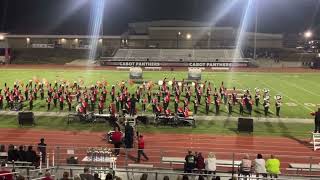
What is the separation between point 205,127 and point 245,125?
203cm

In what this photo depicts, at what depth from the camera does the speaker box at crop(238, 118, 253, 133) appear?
2006cm

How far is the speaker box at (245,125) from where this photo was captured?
790 inches

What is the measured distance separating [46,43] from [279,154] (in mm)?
62654

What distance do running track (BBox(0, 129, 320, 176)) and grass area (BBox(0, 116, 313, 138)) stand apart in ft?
2.49

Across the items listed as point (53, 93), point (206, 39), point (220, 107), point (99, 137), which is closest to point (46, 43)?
point (206, 39)

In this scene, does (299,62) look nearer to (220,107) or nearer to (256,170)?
(220,107)

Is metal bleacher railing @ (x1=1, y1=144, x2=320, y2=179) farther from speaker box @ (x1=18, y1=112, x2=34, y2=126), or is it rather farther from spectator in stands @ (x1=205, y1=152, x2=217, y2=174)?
speaker box @ (x1=18, y1=112, x2=34, y2=126)

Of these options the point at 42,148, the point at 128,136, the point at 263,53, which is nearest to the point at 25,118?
the point at 128,136

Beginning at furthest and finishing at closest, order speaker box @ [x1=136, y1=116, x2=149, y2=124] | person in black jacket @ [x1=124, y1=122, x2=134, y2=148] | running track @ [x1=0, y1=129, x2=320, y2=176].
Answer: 1. speaker box @ [x1=136, y1=116, x2=149, y2=124]
2. running track @ [x1=0, y1=129, x2=320, y2=176]
3. person in black jacket @ [x1=124, y1=122, x2=134, y2=148]

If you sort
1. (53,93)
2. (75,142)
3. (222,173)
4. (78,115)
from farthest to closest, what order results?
(53,93) → (78,115) → (75,142) → (222,173)

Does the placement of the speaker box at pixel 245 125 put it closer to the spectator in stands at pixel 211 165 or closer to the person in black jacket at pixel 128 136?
the person in black jacket at pixel 128 136

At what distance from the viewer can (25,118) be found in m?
21.4

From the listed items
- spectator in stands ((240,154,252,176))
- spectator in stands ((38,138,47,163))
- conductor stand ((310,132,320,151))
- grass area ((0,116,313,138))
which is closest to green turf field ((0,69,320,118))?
grass area ((0,116,313,138))

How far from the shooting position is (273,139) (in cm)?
1912
